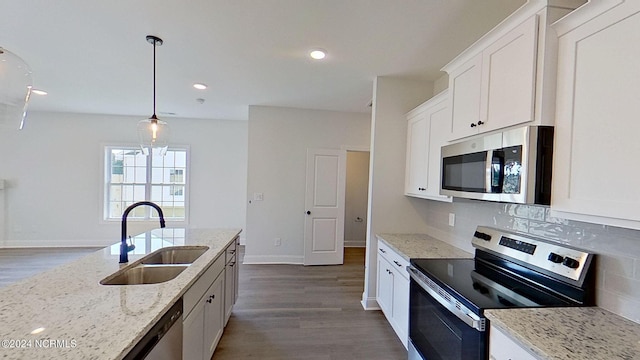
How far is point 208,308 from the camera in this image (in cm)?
200

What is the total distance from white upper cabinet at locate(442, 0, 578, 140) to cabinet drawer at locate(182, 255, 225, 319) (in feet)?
6.74

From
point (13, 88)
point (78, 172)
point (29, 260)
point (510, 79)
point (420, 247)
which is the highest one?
point (510, 79)

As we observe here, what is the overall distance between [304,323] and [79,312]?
207cm

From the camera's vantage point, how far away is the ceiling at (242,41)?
193cm

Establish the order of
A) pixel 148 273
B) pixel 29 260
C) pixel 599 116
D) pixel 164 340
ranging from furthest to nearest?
pixel 29 260, pixel 148 273, pixel 164 340, pixel 599 116

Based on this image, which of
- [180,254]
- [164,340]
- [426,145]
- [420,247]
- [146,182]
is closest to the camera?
[164,340]

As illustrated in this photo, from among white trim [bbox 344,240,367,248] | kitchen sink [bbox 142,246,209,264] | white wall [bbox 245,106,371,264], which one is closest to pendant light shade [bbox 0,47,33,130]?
kitchen sink [bbox 142,246,209,264]

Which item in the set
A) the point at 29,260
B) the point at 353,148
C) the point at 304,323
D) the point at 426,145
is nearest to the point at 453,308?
the point at 426,145

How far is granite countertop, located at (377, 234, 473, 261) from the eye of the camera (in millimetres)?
2293

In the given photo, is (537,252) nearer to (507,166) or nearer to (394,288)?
(507,166)

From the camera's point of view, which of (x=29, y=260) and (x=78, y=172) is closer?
(x=29, y=260)

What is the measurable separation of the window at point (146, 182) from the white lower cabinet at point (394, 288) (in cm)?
460

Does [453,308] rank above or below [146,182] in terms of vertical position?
below

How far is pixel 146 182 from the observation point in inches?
230
